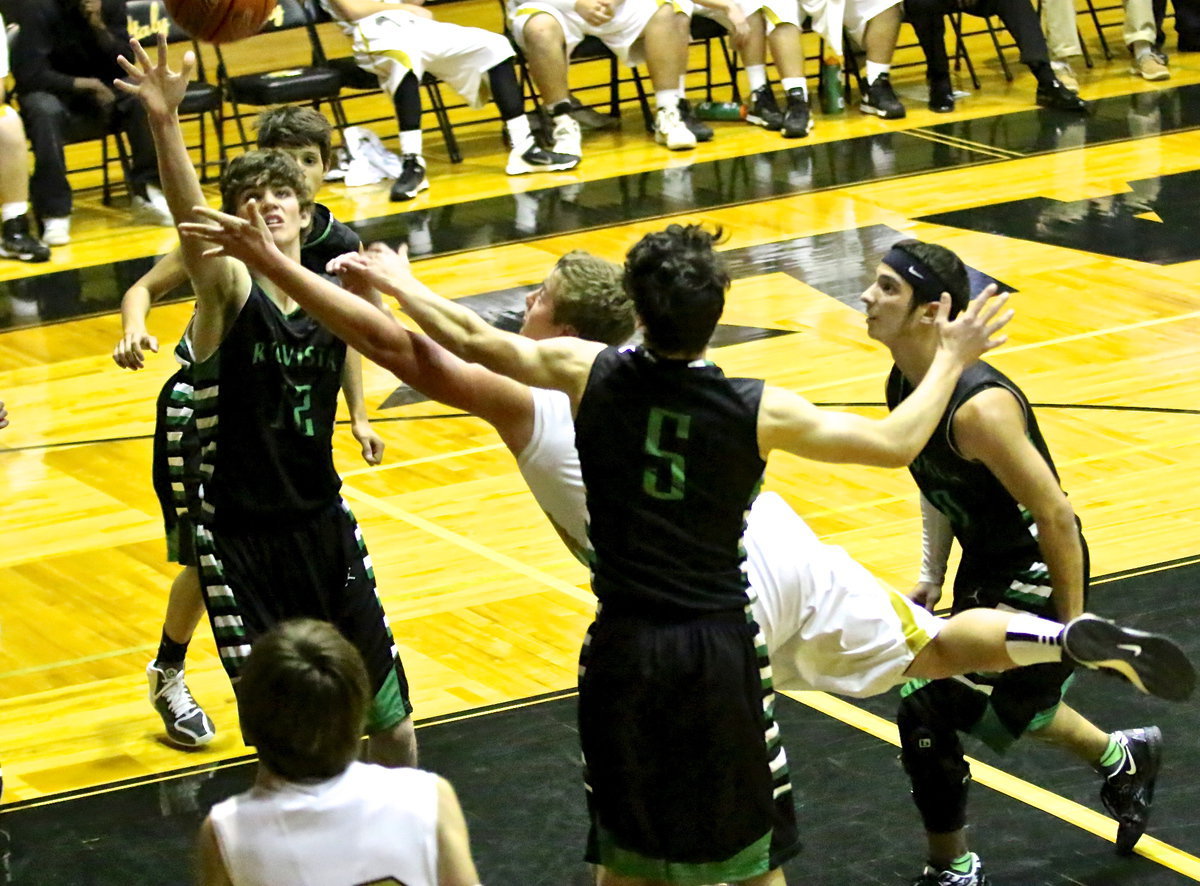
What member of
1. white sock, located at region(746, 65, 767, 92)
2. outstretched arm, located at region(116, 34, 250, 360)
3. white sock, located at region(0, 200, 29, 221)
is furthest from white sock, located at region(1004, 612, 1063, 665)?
white sock, located at region(746, 65, 767, 92)

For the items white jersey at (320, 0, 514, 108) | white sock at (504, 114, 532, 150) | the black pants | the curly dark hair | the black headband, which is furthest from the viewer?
the black pants

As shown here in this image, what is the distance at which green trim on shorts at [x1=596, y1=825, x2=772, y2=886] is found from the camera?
3.19m

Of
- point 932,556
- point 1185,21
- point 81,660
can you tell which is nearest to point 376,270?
point 932,556

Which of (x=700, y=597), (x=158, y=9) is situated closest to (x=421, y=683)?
(x=700, y=597)

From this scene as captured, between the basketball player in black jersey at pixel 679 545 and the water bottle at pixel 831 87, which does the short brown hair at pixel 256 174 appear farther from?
the water bottle at pixel 831 87

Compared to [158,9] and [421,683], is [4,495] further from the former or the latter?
[158,9]

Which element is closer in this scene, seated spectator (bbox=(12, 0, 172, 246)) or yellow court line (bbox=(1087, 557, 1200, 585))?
yellow court line (bbox=(1087, 557, 1200, 585))

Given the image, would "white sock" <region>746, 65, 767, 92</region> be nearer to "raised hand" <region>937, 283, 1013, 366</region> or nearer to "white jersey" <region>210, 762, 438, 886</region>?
"raised hand" <region>937, 283, 1013, 366</region>

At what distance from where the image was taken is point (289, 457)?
4059 millimetres

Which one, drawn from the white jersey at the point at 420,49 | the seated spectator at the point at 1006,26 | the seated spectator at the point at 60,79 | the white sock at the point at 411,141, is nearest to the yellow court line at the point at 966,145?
the seated spectator at the point at 1006,26

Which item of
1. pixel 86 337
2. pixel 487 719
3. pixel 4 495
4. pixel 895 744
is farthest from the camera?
pixel 86 337

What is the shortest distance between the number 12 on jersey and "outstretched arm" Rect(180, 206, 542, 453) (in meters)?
0.36

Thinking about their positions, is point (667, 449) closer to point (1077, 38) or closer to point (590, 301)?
point (590, 301)

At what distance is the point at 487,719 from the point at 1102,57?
9.86 metres
